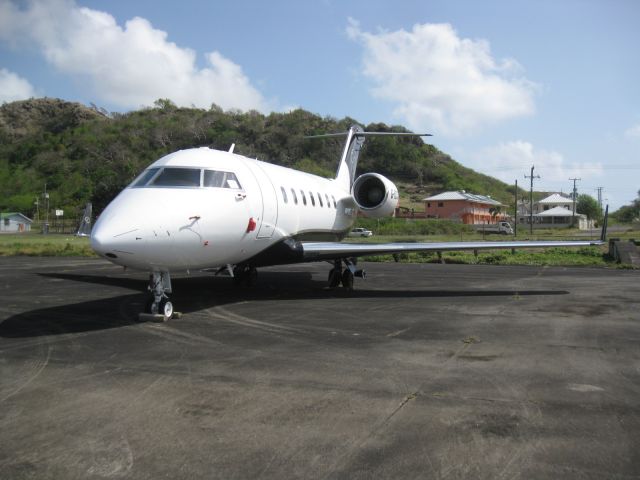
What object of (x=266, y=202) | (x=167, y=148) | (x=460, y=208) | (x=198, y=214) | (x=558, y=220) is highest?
(x=167, y=148)

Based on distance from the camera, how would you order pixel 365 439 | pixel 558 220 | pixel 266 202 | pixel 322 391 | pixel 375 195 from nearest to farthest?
1. pixel 365 439
2. pixel 322 391
3. pixel 266 202
4. pixel 375 195
5. pixel 558 220

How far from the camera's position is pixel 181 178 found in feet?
31.9

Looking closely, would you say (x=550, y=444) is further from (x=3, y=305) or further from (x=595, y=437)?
(x=3, y=305)

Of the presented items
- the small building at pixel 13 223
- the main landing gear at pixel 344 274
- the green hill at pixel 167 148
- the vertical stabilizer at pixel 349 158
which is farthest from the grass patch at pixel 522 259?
the small building at pixel 13 223

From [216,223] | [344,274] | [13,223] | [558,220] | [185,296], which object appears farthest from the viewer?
[558,220]

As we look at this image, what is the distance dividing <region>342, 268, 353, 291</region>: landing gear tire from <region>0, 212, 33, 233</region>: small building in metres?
76.2

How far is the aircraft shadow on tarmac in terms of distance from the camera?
9367 mm

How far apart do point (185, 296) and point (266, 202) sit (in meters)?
3.27

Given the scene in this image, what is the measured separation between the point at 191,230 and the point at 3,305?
537cm

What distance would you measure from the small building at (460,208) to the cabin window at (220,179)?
272 feet

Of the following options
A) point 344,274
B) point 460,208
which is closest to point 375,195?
point 344,274

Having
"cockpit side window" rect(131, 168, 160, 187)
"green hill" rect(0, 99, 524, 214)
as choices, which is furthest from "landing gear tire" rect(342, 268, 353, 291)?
"green hill" rect(0, 99, 524, 214)

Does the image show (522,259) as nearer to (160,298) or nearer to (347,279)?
(347,279)

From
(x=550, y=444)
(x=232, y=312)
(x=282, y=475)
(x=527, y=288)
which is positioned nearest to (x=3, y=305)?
(x=232, y=312)
